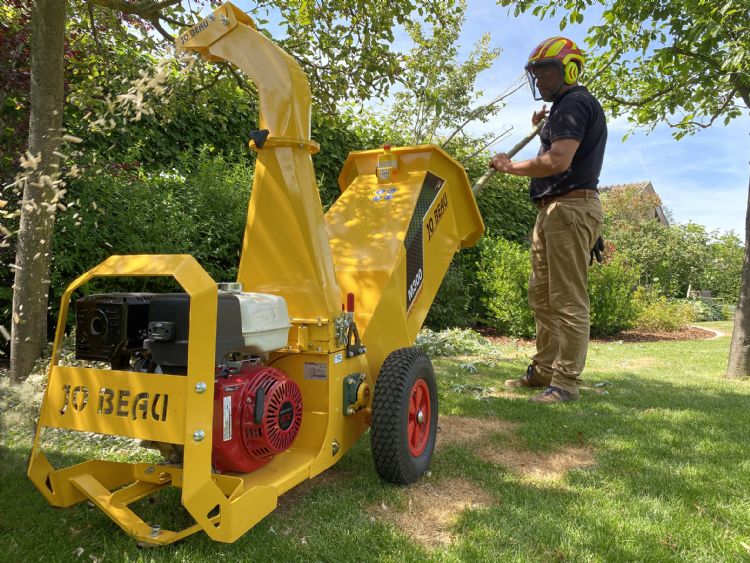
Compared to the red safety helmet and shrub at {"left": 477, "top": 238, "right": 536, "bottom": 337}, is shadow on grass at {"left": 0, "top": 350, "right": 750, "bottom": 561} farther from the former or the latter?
shrub at {"left": 477, "top": 238, "right": 536, "bottom": 337}

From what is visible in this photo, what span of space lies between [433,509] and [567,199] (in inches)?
105

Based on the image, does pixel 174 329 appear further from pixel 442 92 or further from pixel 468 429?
pixel 442 92

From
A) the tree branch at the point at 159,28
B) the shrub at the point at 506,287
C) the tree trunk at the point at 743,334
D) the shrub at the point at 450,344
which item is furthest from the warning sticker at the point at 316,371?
the shrub at the point at 506,287

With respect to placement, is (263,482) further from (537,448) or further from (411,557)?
(537,448)

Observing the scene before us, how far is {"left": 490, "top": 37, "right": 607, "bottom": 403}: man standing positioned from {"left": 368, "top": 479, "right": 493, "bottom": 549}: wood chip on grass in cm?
180

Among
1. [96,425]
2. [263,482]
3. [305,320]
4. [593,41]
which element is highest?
[593,41]

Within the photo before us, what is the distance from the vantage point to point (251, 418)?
7.21ft

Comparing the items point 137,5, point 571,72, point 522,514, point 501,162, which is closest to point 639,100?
point 571,72

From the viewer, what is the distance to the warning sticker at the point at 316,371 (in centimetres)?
257

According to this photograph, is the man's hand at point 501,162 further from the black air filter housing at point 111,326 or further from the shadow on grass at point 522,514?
the black air filter housing at point 111,326

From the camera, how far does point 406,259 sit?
3205 mm

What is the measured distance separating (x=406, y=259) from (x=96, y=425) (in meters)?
1.79

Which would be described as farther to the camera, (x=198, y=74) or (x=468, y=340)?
(x=468, y=340)

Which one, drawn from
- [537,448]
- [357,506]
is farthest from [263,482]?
[537,448]
